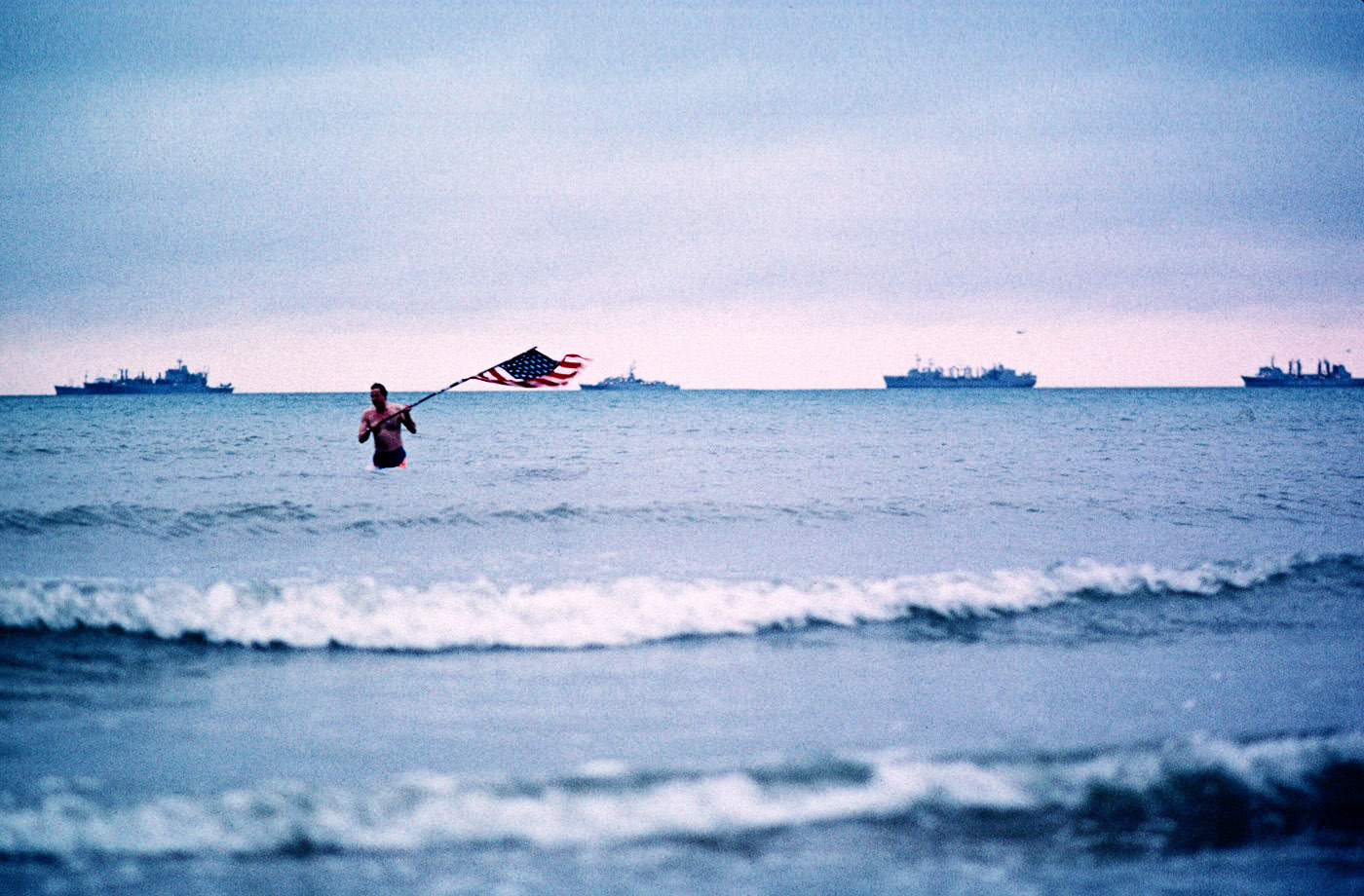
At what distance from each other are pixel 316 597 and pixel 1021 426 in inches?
1747

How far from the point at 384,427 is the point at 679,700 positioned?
13.6 m

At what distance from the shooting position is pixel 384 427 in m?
18.8

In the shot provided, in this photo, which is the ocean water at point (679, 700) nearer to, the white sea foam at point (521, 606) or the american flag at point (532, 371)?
the white sea foam at point (521, 606)

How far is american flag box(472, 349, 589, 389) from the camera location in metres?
14.8

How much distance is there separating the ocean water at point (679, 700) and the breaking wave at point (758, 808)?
0.02 m

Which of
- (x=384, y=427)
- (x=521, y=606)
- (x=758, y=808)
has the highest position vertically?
(x=384, y=427)

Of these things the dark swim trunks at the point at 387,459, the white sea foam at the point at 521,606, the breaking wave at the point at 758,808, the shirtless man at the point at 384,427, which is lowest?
the breaking wave at the point at 758,808

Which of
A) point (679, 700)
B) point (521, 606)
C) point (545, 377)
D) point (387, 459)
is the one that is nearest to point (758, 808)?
point (679, 700)

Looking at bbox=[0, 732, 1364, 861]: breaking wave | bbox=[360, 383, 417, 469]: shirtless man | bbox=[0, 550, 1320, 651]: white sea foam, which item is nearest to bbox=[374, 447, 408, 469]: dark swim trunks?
bbox=[360, 383, 417, 469]: shirtless man

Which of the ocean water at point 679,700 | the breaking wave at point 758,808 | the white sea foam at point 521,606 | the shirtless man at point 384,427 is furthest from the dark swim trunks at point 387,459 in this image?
the breaking wave at point 758,808

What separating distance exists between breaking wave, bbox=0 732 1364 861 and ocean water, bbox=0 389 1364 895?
19mm

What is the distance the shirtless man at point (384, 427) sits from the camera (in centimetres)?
1741

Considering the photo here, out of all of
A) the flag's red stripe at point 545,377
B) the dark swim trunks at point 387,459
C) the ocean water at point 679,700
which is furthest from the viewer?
the dark swim trunks at point 387,459

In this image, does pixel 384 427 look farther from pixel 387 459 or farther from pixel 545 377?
pixel 545 377
